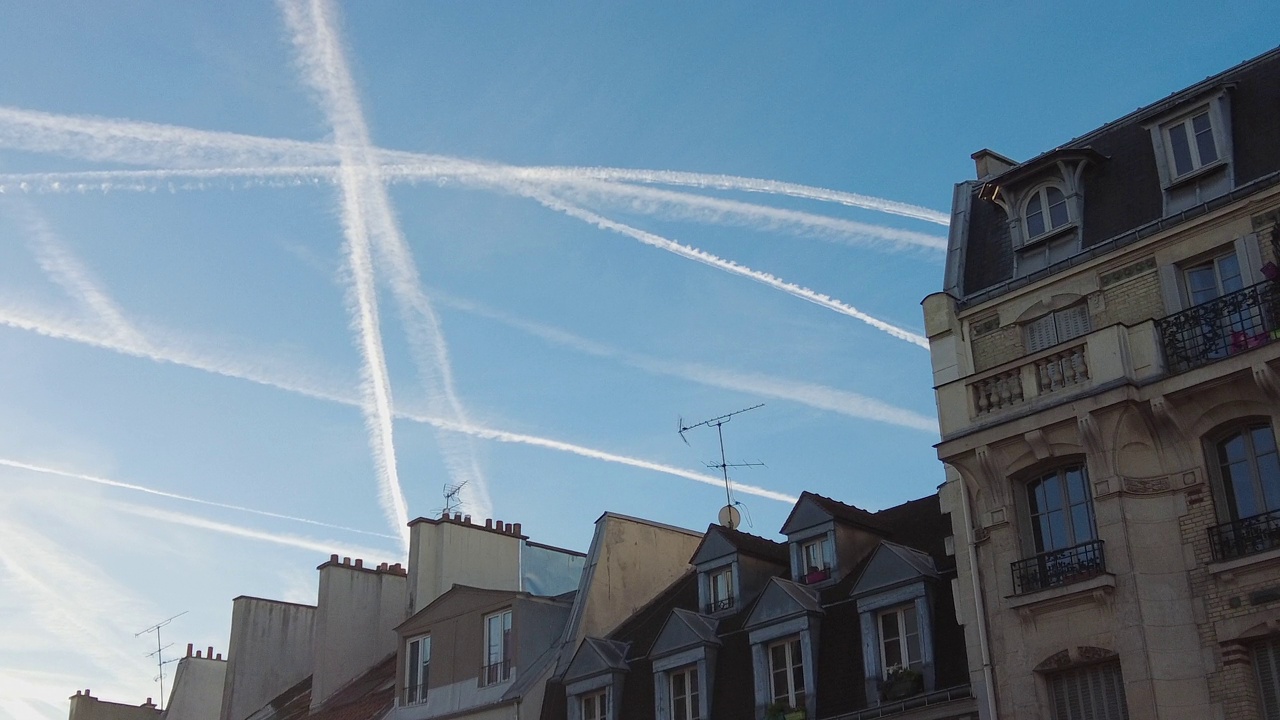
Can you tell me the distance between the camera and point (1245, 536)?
18.9 m

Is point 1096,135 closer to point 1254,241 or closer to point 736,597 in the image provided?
point 1254,241

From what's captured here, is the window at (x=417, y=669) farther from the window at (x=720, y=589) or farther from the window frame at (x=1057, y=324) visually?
the window frame at (x=1057, y=324)

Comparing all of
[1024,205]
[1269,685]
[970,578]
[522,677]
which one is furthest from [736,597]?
[1269,685]

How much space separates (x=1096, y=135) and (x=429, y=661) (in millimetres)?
19022

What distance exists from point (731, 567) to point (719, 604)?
30.9 inches

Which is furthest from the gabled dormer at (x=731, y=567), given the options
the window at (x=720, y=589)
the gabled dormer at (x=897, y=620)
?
the gabled dormer at (x=897, y=620)

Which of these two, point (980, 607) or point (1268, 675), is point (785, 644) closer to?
point (980, 607)

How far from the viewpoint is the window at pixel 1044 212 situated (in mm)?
23406

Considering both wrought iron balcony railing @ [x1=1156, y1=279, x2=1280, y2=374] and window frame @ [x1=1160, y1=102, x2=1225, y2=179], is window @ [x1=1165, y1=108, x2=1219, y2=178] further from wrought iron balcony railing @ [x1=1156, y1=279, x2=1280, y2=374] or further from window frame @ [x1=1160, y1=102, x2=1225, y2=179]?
wrought iron balcony railing @ [x1=1156, y1=279, x2=1280, y2=374]

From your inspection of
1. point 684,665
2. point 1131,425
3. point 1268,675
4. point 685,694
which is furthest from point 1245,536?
point 685,694

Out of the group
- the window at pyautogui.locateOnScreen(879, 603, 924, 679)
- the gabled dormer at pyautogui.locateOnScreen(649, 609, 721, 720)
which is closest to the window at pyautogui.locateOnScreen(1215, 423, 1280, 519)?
the window at pyautogui.locateOnScreen(879, 603, 924, 679)

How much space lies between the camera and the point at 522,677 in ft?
102

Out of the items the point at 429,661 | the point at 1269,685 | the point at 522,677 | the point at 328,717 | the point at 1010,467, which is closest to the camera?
the point at 1269,685

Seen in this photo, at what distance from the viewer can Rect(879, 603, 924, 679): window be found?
23.7 metres
